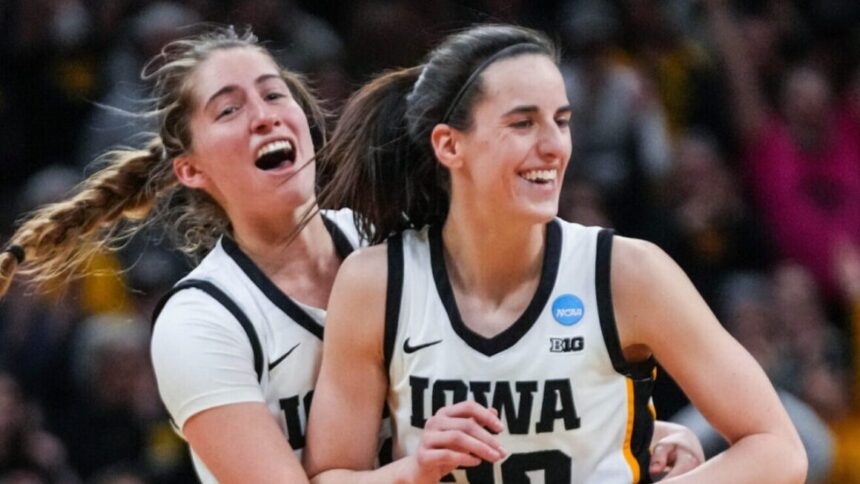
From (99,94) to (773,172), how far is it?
3227 millimetres

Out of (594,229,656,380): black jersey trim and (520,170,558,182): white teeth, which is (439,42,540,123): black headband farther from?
(594,229,656,380): black jersey trim

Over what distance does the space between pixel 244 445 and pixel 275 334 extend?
31 cm

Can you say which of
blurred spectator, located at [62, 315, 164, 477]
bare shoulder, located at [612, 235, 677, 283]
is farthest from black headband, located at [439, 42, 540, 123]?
blurred spectator, located at [62, 315, 164, 477]

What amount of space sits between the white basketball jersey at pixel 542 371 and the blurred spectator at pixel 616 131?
3665 mm

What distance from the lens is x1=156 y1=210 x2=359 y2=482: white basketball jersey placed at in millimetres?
3850

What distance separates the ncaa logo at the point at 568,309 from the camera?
11.7ft

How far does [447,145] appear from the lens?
3.63m

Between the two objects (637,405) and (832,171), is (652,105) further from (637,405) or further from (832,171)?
(637,405)

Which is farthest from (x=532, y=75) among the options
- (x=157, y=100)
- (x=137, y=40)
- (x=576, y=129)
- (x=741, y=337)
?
(x=137, y=40)

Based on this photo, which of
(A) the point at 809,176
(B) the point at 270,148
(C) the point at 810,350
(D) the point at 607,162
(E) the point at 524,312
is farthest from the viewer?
(A) the point at 809,176

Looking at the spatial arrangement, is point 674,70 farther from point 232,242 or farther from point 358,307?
point 358,307

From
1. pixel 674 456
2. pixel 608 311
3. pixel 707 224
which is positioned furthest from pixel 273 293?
pixel 707 224

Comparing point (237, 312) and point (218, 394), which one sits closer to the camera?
point (218, 394)

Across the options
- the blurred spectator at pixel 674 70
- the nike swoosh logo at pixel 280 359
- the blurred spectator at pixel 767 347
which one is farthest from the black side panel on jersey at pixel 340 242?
the blurred spectator at pixel 674 70
